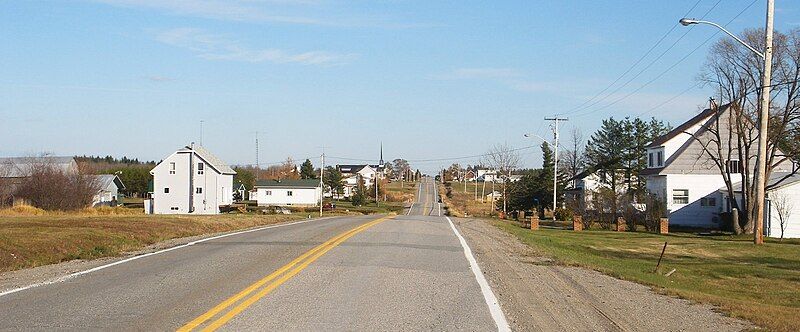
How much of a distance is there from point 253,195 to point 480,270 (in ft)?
408

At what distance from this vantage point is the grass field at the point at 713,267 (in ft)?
42.1

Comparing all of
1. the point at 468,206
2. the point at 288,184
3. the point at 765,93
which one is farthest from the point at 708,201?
the point at 288,184

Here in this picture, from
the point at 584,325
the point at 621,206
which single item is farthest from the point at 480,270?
the point at 621,206

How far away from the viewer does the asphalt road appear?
30.0 feet

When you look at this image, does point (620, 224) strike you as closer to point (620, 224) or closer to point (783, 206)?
point (620, 224)

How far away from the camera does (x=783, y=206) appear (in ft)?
146

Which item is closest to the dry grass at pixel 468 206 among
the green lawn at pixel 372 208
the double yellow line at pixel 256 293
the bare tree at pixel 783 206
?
the green lawn at pixel 372 208

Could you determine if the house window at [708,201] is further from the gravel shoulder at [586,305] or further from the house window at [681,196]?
the gravel shoulder at [586,305]

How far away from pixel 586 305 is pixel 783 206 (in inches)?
1511

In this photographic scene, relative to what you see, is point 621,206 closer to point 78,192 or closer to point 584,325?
Result: point 78,192

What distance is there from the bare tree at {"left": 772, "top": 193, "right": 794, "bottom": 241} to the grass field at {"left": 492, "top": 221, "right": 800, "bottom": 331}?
400cm

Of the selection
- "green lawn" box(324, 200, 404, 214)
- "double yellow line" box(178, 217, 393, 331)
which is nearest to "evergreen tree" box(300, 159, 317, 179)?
"green lawn" box(324, 200, 404, 214)

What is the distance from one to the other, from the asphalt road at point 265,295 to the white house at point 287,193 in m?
94.9

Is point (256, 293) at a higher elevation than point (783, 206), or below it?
below
